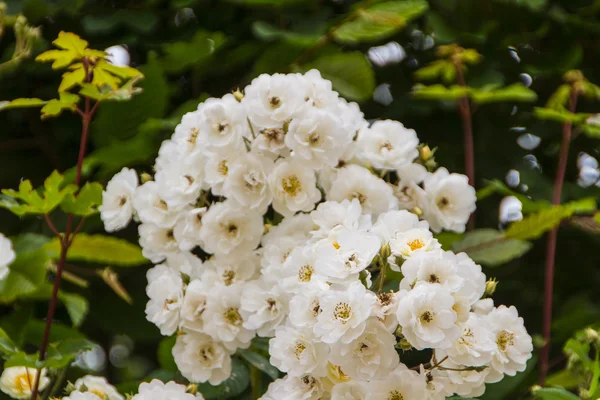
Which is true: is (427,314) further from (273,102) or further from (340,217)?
(273,102)

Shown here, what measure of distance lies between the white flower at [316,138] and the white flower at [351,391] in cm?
28

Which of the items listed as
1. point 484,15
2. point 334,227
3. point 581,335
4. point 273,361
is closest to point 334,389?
point 273,361

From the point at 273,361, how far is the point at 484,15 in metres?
1.07

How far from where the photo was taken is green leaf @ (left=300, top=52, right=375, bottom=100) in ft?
4.61

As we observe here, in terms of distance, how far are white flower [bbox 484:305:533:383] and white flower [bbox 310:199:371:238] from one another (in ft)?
0.58

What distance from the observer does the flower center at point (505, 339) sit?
0.83 meters

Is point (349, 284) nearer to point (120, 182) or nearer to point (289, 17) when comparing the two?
point (120, 182)

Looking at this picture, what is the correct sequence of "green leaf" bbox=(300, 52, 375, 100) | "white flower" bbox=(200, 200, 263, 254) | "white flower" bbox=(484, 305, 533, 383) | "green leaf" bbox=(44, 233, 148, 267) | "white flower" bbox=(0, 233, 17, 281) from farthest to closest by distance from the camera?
"green leaf" bbox=(300, 52, 375, 100) → "green leaf" bbox=(44, 233, 148, 267) → "white flower" bbox=(0, 233, 17, 281) → "white flower" bbox=(200, 200, 263, 254) → "white flower" bbox=(484, 305, 533, 383)

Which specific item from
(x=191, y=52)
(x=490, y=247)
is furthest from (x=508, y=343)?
(x=191, y=52)

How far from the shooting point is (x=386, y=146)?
995 millimetres

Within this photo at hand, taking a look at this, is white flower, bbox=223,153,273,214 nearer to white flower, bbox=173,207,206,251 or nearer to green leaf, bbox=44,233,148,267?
white flower, bbox=173,207,206,251

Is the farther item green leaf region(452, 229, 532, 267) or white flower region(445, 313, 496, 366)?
green leaf region(452, 229, 532, 267)

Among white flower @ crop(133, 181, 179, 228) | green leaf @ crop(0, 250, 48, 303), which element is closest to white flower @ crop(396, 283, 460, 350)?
white flower @ crop(133, 181, 179, 228)

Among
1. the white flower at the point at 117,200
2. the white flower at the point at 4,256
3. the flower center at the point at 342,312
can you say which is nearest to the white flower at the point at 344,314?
the flower center at the point at 342,312
